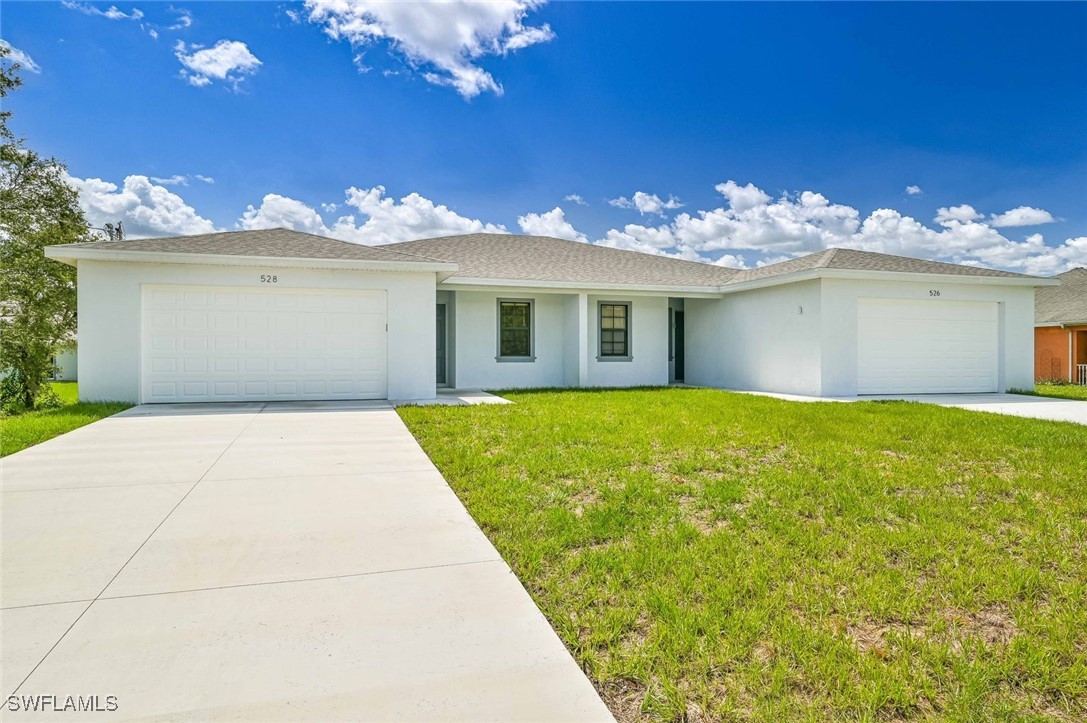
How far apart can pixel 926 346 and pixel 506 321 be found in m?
10.7

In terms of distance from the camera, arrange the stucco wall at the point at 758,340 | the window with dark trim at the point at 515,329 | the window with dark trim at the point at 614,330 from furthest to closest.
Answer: the window with dark trim at the point at 614,330, the window with dark trim at the point at 515,329, the stucco wall at the point at 758,340

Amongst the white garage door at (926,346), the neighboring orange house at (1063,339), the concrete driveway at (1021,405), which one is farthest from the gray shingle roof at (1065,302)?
the concrete driveway at (1021,405)

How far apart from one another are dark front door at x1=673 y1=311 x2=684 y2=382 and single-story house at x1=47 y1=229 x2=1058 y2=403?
51 millimetres

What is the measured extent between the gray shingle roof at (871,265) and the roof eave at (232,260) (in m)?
8.78

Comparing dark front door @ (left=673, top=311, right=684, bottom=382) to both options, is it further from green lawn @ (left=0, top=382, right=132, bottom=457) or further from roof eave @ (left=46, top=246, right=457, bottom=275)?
green lawn @ (left=0, top=382, right=132, bottom=457)

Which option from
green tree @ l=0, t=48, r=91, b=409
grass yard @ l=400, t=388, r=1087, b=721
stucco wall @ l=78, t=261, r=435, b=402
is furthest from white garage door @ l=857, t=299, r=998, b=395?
green tree @ l=0, t=48, r=91, b=409

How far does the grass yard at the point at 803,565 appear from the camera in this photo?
229 centimetres

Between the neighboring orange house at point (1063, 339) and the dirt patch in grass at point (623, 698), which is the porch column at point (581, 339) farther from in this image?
the neighboring orange house at point (1063, 339)

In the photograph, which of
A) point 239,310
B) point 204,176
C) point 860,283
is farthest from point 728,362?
point 204,176

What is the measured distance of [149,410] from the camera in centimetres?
991

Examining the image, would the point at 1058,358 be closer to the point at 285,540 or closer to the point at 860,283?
the point at 860,283

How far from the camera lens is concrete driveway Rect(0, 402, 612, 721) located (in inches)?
85.0

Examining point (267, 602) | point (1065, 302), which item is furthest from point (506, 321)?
point (1065, 302)

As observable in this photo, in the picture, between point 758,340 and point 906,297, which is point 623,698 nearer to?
point 758,340
